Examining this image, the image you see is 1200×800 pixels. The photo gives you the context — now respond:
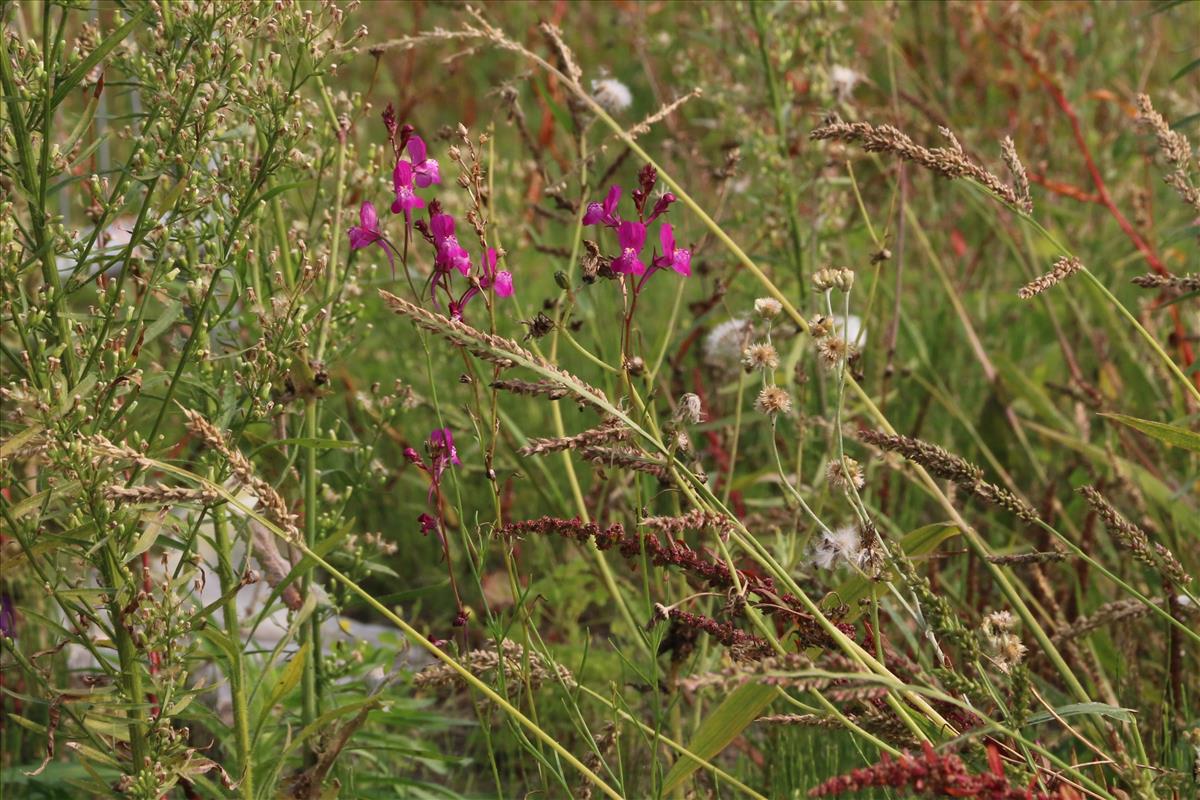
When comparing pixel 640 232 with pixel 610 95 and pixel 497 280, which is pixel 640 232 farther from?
pixel 610 95

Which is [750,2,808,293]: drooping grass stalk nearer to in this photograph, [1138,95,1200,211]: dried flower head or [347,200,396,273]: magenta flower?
[1138,95,1200,211]: dried flower head

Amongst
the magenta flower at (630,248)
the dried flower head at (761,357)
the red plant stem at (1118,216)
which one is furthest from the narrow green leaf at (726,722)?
the red plant stem at (1118,216)

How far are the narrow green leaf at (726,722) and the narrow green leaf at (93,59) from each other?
2.76 ft

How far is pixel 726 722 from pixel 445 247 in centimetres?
55

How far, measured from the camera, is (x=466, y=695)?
247 centimetres

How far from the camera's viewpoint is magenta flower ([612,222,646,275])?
4.45 ft

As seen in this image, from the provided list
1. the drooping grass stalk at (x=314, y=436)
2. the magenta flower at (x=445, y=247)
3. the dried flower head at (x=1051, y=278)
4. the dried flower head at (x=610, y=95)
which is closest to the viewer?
the dried flower head at (x=1051, y=278)

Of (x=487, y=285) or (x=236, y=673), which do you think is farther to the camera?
(x=236, y=673)

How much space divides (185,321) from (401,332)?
1748 mm

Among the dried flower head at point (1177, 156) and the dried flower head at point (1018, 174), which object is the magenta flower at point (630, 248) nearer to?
the dried flower head at point (1018, 174)

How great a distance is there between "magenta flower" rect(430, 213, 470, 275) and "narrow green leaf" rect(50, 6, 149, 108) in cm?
33

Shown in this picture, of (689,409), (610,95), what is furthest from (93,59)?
(610,95)

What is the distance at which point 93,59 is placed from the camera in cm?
128

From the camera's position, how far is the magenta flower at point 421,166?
4.80 ft
